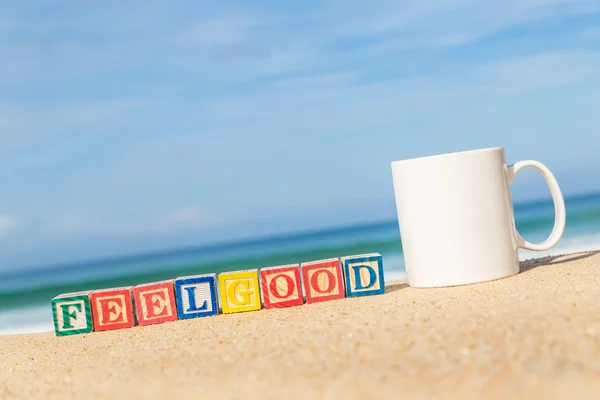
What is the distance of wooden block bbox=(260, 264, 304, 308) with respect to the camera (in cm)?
416

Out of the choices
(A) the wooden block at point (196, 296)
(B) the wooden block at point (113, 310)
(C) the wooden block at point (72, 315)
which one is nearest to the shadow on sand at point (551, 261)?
(A) the wooden block at point (196, 296)

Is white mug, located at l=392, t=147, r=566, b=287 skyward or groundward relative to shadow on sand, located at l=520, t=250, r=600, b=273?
skyward

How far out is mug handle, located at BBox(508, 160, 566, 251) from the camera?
4.12m

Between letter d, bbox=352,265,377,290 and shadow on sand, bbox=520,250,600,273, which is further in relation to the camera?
shadow on sand, bbox=520,250,600,273

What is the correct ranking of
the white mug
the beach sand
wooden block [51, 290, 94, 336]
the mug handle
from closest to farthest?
the beach sand < the white mug < the mug handle < wooden block [51, 290, 94, 336]

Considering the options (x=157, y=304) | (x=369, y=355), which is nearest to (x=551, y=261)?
(x=157, y=304)

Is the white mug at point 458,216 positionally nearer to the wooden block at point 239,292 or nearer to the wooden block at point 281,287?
the wooden block at point 281,287

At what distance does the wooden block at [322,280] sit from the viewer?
4172mm

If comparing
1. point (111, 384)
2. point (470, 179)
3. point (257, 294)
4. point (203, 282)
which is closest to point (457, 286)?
point (470, 179)

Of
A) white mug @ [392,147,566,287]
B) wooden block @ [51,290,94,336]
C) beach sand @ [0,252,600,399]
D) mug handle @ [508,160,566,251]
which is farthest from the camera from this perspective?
wooden block @ [51,290,94,336]

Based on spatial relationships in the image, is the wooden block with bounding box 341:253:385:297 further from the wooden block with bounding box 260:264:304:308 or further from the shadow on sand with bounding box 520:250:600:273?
the shadow on sand with bounding box 520:250:600:273

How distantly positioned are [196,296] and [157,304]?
243 millimetres

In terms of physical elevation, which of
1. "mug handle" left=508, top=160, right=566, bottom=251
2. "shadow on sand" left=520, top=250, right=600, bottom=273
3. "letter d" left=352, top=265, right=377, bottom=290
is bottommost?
"shadow on sand" left=520, top=250, right=600, bottom=273

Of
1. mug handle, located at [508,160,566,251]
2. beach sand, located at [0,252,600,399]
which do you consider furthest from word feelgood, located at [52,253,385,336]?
mug handle, located at [508,160,566,251]
